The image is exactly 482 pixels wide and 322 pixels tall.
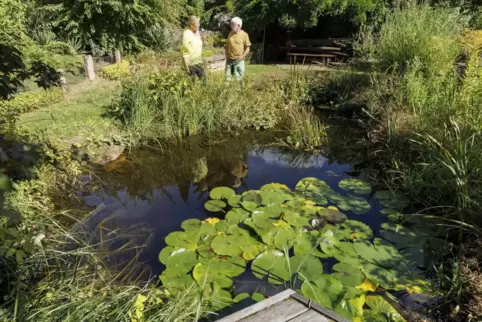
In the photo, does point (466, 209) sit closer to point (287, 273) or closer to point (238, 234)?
point (287, 273)

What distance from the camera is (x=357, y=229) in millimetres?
3555

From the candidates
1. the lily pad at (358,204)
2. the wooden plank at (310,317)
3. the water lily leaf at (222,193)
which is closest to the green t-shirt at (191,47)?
the water lily leaf at (222,193)

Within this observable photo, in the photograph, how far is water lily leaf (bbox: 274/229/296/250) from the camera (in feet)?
10.6

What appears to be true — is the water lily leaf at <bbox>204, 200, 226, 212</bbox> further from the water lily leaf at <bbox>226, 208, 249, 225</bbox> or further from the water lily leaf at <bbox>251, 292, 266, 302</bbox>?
the water lily leaf at <bbox>251, 292, 266, 302</bbox>

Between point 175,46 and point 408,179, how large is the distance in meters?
8.30

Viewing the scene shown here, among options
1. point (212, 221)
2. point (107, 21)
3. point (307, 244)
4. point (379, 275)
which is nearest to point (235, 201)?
point (212, 221)

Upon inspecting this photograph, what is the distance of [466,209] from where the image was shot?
311 centimetres

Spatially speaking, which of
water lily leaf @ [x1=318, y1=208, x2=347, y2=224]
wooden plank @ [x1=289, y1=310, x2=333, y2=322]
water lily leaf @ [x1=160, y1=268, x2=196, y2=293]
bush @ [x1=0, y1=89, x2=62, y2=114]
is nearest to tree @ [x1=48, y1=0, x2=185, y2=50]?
bush @ [x1=0, y1=89, x2=62, y2=114]

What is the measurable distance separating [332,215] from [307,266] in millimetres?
939

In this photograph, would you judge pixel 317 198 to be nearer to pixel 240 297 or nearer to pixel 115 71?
pixel 240 297

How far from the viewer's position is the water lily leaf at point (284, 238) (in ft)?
10.6

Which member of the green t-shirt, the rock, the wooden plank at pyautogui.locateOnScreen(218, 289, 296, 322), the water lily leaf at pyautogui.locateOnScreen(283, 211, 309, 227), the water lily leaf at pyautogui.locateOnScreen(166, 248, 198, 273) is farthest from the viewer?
the green t-shirt

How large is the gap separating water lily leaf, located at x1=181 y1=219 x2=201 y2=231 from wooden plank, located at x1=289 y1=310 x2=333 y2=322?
1661 mm

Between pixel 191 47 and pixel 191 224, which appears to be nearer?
pixel 191 224
